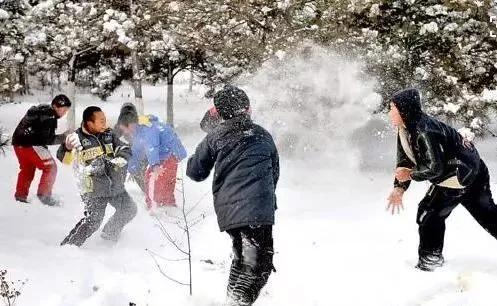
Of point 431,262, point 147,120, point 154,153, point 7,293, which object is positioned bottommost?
point 154,153

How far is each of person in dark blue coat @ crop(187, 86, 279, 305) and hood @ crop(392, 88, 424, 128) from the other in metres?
1.13

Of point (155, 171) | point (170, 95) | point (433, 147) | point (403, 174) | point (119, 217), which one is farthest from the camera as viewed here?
point (170, 95)

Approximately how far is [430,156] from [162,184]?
471 cm

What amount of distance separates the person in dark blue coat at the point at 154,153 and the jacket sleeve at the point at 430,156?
437 cm

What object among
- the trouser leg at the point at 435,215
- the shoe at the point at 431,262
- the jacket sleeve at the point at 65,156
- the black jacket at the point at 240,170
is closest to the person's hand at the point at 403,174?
the trouser leg at the point at 435,215

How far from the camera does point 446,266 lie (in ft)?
16.6

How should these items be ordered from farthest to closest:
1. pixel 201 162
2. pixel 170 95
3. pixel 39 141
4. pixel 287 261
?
pixel 170 95 → pixel 39 141 → pixel 287 261 → pixel 201 162

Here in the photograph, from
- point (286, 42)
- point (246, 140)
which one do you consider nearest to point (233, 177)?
point (246, 140)

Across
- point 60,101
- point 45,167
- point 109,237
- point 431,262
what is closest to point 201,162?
point 431,262

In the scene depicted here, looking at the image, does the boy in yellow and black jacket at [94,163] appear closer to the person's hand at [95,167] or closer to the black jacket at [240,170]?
the person's hand at [95,167]

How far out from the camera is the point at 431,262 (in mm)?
4941

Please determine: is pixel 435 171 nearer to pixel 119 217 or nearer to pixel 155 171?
pixel 119 217

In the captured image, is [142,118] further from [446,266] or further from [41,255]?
[446,266]

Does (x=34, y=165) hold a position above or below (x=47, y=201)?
above
